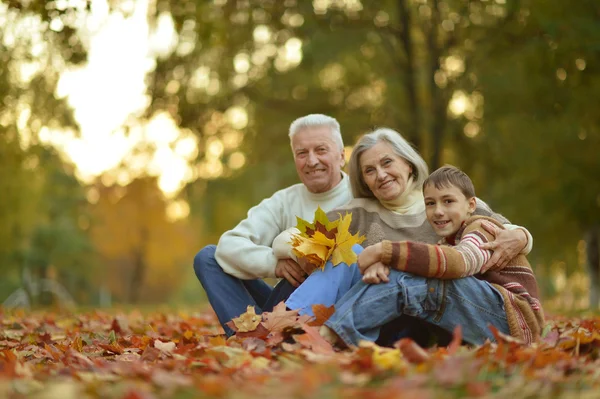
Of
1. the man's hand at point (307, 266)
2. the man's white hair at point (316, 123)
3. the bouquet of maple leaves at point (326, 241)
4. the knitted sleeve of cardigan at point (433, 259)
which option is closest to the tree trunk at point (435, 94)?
the man's white hair at point (316, 123)

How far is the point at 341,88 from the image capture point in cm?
1448

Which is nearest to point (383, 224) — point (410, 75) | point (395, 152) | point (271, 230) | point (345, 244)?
point (395, 152)

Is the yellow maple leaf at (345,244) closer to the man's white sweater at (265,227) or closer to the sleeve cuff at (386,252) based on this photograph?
the sleeve cuff at (386,252)

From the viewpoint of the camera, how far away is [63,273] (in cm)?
3344

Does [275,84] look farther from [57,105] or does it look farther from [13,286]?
[13,286]

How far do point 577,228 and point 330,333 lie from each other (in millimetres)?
11334

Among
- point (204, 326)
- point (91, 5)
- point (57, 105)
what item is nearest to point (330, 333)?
point (204, 326)

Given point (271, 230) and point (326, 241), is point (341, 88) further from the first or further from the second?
point (326, 241)

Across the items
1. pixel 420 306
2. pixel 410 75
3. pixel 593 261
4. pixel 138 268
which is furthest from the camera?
pixel 138 268

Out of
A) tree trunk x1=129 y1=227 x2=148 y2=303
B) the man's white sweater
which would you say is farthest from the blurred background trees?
tree trunk x1=129 y1=227 x2=148 y2=303

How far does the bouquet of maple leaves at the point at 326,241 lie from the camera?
11.5 ft

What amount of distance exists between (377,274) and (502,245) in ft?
2.06

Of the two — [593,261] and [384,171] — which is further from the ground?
[384,171]

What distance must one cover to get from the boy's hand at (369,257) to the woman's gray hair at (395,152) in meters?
Result: 0.96
